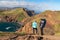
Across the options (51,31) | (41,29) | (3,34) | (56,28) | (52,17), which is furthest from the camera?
(52,17)

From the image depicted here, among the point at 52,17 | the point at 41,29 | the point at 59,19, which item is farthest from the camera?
the point at 52,17

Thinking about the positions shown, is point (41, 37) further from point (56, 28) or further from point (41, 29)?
point (56, 28)

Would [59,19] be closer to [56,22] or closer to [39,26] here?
[56,22]

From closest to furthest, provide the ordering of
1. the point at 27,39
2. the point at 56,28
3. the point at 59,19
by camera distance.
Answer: the point at 27,39 → the point at 56,28 → the point at 59,19

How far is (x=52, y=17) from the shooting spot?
133 feet

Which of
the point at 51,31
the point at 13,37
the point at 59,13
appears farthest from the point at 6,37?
the point at 59,13

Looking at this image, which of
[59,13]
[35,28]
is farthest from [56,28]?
[59,13]

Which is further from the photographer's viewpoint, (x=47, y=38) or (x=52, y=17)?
(x=52, y=17)

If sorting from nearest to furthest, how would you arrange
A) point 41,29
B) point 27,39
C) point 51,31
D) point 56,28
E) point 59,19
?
point 27,39
point 41,29
point 51,31
point 56,28
point 59,19

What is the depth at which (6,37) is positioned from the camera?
87.2ft

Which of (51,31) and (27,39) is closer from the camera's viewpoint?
(27,39)

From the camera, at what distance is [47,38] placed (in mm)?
26703

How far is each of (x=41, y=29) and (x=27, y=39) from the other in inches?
158

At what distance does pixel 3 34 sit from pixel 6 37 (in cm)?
131
